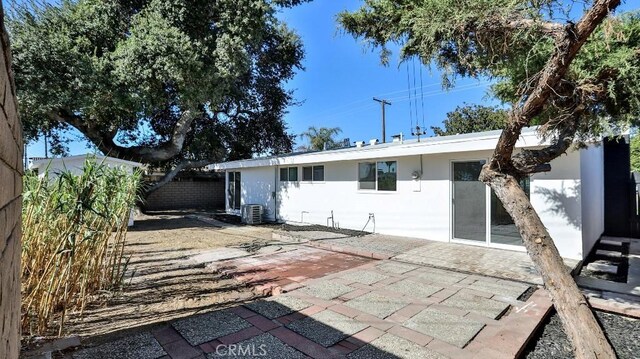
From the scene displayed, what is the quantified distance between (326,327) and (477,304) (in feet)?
6.80

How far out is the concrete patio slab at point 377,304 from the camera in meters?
3.91

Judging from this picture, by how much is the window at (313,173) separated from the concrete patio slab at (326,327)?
776 cm

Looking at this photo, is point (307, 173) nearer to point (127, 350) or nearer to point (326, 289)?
point (326, 289)

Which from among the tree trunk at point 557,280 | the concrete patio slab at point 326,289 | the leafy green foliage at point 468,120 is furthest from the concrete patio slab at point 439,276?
the leafy green foliage at point 468,120

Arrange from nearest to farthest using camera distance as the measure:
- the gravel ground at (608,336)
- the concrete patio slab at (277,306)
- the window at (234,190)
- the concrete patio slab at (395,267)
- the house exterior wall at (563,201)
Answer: the gravel ground at (608,336), the concrete patio slab at (277,306), the concrete patio slab at (395,267), the house exterior wall at (563,201), the window at (234,190)

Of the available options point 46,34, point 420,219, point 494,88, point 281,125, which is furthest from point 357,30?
point 281,125

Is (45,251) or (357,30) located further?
(357,30)

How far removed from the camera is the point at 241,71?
1230 cm

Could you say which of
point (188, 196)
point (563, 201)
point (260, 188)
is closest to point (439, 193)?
point (563, 201)

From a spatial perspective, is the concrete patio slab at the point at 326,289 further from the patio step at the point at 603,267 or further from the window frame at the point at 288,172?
the window frame at the point at 288,172

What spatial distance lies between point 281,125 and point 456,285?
15787 mm

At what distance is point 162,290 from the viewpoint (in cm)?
479

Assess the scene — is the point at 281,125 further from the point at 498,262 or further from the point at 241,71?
the point at 498,262

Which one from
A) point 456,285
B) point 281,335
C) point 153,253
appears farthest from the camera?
point 153,253
